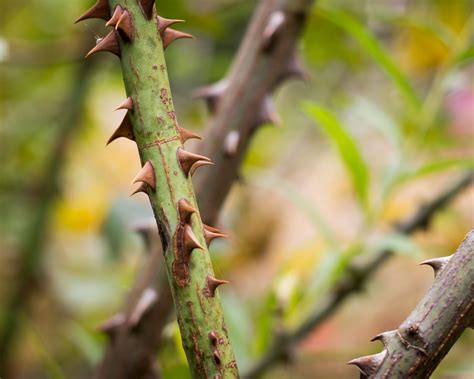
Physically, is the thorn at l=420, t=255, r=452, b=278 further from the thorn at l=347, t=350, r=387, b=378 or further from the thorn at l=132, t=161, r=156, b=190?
the thorn at l=132, t=161, r=156, b=190

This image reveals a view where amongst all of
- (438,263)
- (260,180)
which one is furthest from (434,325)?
(260,180)

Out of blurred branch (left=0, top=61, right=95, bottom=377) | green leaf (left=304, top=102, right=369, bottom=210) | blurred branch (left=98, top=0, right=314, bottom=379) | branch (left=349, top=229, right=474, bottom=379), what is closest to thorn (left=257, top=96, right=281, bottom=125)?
blurred branch (left=98, top=0, right=314, bottom=379)

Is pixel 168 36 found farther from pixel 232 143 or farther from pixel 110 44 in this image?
pixel 232 143

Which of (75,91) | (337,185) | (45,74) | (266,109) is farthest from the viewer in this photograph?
(337,185)

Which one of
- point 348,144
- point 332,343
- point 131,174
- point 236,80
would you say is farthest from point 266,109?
point 131,174

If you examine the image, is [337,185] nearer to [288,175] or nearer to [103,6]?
[288,175]

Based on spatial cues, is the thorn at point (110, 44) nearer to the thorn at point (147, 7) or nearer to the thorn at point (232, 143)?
the thorn at point (147, 7)

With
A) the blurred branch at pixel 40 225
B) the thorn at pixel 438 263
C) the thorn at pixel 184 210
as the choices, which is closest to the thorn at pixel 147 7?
the thorn at pixel 184 210
